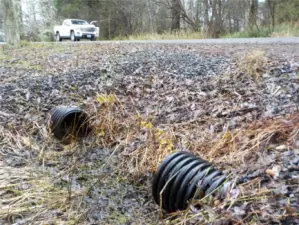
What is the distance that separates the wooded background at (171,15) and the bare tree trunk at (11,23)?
3.71 m

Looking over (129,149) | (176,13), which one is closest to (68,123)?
(129,149)

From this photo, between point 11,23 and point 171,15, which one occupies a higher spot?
point 171,15

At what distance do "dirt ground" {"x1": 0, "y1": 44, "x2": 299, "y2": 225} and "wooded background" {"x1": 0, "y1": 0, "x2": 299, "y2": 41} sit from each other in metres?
7.75

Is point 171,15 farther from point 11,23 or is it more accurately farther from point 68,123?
point 68,123

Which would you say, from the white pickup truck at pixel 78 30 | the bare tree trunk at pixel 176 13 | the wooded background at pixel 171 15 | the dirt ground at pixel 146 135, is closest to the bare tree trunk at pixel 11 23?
the wooded background at pixel 171 15

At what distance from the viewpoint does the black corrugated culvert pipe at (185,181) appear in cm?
240

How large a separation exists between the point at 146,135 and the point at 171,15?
17.1 meters

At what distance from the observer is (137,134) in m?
4.34

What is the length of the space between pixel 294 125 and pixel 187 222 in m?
1.60

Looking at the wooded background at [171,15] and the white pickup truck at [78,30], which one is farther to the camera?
the white pickup truck at [78,30]

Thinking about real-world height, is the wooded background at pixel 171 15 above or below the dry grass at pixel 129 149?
above

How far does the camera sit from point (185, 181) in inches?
101

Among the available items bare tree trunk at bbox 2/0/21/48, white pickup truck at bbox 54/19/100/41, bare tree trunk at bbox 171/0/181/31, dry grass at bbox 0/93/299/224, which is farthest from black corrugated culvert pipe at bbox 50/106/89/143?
white pickup truck at bbox 54/19/100/41

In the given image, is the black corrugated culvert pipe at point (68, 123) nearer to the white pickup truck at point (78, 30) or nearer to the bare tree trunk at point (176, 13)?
the bare tree trunk at point (176, 13)
